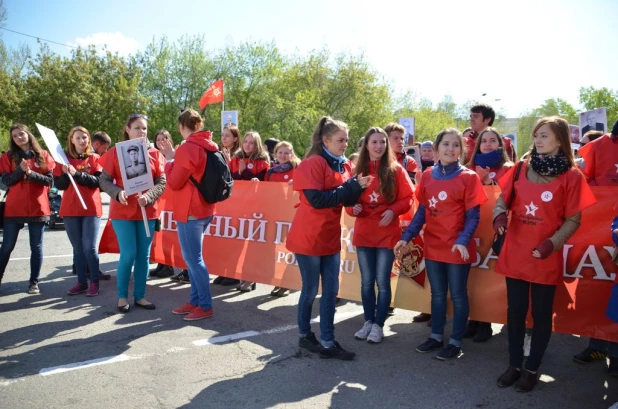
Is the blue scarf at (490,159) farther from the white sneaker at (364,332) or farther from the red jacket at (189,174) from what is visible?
the red jacket at (189,174)

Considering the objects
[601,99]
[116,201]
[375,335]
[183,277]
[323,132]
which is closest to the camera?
[323,132]

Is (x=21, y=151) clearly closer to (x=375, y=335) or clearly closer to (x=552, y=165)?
(x=375, y=335)

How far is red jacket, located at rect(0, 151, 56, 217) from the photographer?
636 centimetres

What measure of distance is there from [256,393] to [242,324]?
5.67 ft

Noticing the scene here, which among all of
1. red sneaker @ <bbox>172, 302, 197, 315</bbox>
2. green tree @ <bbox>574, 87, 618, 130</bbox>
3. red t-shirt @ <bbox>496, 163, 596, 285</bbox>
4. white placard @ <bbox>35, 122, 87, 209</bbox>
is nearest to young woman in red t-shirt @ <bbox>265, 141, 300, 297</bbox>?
red sneaker @ <bbox>172, 302, 197, 315</bbox>

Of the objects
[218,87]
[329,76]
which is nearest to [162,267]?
[218,87]

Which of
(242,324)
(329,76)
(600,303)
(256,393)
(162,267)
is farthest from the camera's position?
(329,76)

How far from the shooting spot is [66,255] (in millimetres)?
9094

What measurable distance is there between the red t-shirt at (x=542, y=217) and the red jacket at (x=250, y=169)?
426 cm

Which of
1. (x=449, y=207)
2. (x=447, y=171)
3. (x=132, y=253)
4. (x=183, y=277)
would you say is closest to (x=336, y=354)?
(x=449, y=207)

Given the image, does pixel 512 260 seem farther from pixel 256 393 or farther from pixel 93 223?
pixel 93 223

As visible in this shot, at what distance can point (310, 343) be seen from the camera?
4621 millimetres

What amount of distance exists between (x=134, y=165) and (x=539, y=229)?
4.05 m

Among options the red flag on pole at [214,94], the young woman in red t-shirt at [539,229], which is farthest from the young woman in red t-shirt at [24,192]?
the red flag on pole at [214,94]
